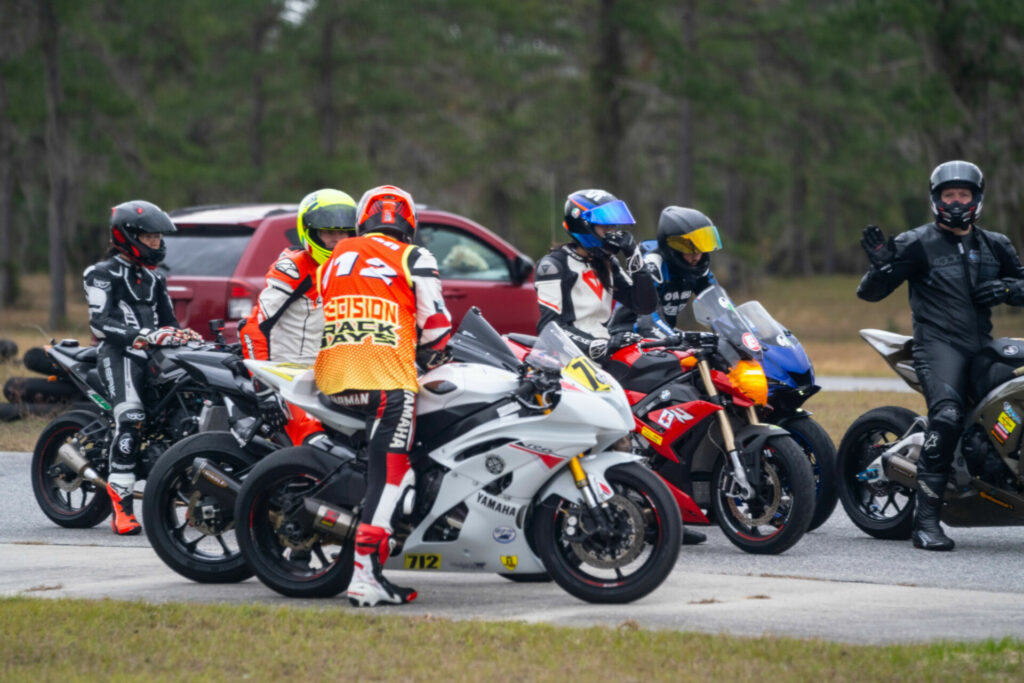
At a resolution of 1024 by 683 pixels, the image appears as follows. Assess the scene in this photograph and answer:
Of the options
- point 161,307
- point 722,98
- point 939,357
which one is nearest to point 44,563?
point 161,307

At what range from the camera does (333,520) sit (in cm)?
675

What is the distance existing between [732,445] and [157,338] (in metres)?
3.36

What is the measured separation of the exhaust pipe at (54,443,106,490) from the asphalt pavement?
1.08 ft

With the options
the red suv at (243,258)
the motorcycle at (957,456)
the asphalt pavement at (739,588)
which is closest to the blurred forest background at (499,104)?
the red suv at (243,258)

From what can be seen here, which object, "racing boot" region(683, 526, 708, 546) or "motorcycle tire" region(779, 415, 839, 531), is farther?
"motorcycle tire" region(779, 415, 839, 531)

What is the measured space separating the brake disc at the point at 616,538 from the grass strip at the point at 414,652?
23.9 inches

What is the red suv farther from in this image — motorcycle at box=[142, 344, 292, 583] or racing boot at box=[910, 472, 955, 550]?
racing boot at box=[910, 472, 955, 550]

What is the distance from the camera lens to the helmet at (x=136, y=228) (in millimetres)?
8977

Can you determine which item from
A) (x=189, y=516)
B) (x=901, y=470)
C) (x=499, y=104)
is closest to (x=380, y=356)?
(x=189, y=516)

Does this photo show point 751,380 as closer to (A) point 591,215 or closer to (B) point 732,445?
(B) point 732,445

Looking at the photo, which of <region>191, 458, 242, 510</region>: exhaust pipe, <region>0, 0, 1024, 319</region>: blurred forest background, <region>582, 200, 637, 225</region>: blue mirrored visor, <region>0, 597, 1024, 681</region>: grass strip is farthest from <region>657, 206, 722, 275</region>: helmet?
<region>0, 0, 1024, 319</region>: blurred forest background

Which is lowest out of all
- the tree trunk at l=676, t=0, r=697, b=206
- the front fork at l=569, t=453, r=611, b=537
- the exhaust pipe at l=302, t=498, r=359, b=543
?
the exhaust pipe at l=302, t=498, r=359, b=543

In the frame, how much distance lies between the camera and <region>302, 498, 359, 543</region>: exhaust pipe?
22.1 feet

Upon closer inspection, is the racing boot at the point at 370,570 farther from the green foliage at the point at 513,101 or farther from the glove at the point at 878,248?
the green foliage at the point at 513,101
